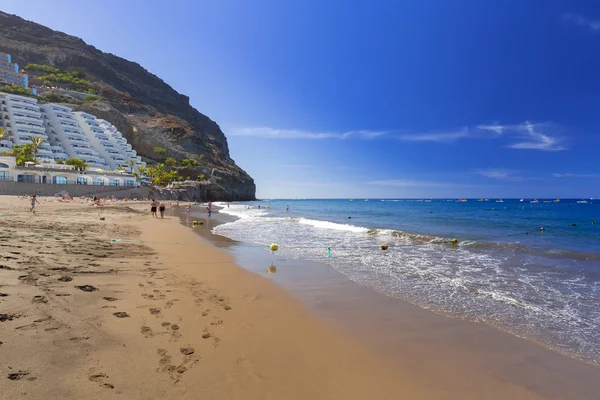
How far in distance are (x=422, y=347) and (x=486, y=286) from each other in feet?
17.5

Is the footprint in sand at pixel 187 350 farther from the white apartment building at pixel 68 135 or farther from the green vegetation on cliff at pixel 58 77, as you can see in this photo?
the green vegetation on cliff at pixel 58 77

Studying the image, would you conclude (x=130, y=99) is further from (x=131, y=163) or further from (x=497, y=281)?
(x=497, y=281)

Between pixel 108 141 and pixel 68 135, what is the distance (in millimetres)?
10158

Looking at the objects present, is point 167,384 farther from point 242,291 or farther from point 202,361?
point 242,291

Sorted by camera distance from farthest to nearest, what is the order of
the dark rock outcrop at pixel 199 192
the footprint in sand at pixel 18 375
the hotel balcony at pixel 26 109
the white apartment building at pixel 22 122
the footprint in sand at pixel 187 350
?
1. the hotel balcony at pixel 26 109
2. the dark rock outcrop at pixel 199 192
3. the white apartment building at pixel 22 122
4. the footprint in sand at pixel 187 350
5. the footprint in sand at pixel 18 375

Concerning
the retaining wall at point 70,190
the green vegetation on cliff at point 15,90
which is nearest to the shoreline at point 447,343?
the retaining wall at point 70,190

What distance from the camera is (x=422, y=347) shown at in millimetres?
4789

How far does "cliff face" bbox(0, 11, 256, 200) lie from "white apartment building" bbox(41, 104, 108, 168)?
11.7 metres

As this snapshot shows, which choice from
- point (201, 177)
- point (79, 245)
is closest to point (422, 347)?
point (79, 245)

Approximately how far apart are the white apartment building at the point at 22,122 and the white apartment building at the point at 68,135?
2368 millimetres

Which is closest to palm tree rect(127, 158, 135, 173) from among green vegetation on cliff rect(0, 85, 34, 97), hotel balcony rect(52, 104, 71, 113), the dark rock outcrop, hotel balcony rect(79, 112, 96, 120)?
the dark rock outcrop

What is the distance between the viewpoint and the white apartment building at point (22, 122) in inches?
2694

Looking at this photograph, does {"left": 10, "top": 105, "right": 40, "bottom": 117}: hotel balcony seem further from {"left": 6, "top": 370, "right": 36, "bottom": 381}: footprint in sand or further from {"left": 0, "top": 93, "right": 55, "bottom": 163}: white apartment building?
{"left": 6, "top": 370, "right": 36, "bottom": 381}: footprint in sand

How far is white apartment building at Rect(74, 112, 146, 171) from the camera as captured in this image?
84.9 metres
